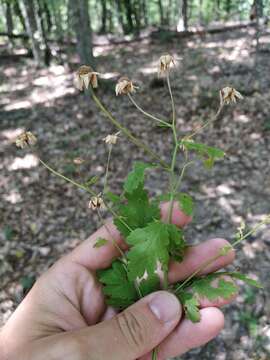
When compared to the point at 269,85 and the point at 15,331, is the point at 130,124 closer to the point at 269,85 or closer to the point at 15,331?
the point at 269,85

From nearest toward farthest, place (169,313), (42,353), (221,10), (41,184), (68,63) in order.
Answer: (42,353)
(169,313)
(41,184)
(68,63)
(221,10)

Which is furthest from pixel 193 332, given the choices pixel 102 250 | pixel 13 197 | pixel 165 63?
pixel 13 197

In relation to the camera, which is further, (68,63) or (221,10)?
(221,10)

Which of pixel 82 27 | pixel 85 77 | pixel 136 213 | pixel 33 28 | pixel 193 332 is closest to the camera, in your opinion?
pixel 85 77

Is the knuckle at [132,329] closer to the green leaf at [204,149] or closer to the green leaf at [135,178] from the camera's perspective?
the green leaf at [135,178]

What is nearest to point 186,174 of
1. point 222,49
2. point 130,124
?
point 130,124

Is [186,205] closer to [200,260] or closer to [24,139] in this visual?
[200,260]

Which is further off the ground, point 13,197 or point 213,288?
point 213,288
